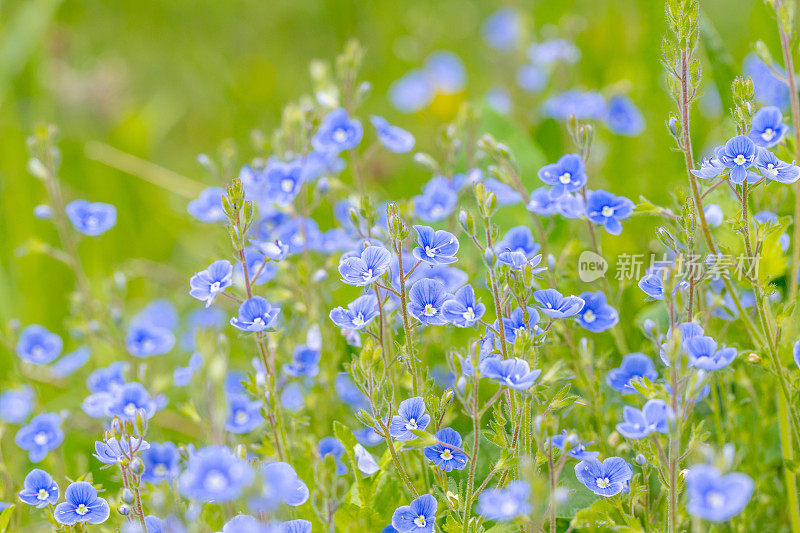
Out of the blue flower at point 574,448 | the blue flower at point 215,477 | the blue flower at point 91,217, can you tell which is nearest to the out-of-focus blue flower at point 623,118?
the blue flower at point 574,448

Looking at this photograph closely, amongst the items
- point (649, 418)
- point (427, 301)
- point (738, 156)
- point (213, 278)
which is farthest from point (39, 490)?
point (738, 156)

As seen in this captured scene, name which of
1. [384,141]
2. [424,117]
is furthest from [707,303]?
[424,117]

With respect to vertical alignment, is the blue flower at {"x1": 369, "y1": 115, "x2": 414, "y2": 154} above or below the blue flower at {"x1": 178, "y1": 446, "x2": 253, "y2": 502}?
above

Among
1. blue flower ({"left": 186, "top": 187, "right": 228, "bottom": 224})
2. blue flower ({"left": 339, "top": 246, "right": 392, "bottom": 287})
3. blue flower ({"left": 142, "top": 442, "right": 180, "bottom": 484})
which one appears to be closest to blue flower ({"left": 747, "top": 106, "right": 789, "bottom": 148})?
blue flower ({"left": 339, "top": 246, "right": 392, "bottom": 287})

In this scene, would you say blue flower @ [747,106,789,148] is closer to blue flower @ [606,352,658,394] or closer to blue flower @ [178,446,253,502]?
blue flower @ [606,352,658,394]

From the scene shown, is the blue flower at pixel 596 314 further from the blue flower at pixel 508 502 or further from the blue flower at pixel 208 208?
the blue flower at pixel 208 208

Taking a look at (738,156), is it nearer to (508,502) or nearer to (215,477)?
(508,502)

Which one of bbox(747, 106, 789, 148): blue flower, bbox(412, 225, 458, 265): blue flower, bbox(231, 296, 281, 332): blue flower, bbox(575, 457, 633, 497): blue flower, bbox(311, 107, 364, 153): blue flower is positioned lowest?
bbox(575, 457, 633, 497): blue flower

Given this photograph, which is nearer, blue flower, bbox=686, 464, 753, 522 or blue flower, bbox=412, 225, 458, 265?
blue flower, bbox=686, 464, 753, 522
